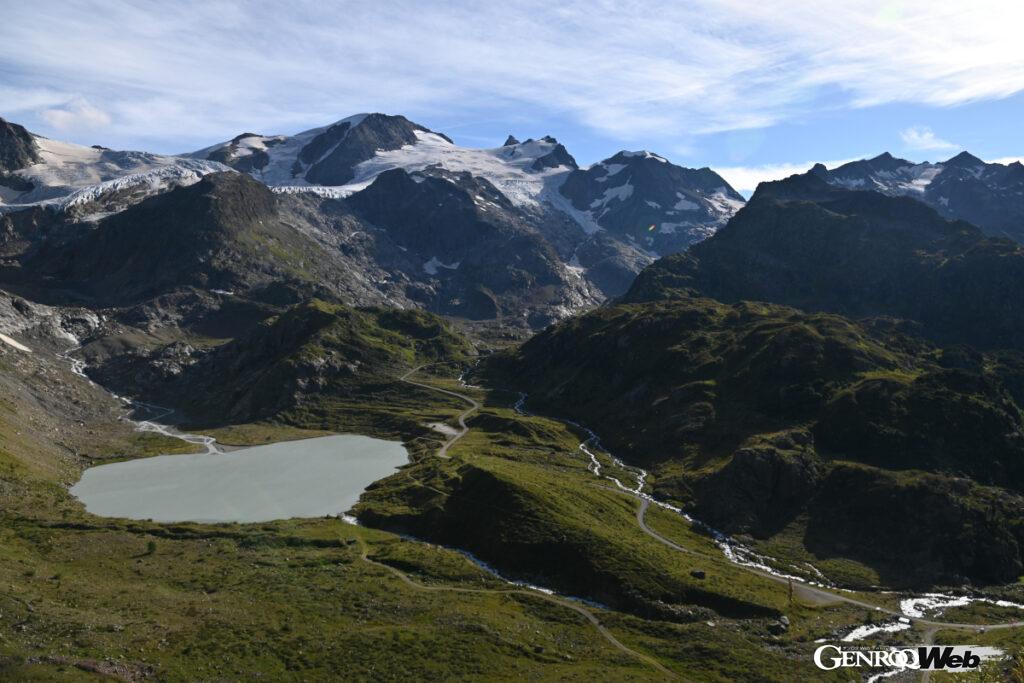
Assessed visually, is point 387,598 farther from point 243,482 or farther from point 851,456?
point 851,456

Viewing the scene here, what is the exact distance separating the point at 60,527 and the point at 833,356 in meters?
175

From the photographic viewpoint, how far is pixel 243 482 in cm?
15600

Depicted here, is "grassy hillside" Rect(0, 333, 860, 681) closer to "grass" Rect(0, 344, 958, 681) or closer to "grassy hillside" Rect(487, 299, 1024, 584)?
"grass" Rect(0, 344, 958, 681)

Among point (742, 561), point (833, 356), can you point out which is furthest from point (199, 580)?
point (833, 356)

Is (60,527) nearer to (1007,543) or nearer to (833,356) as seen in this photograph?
(1007,543)

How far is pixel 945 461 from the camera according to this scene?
147125 millimetres

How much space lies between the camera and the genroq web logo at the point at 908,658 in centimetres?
8506

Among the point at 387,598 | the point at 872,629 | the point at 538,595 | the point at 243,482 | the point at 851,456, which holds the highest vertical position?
the point at 851,456

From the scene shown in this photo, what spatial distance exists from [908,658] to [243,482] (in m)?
127

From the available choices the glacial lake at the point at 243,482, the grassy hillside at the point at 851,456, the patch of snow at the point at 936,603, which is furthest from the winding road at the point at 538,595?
the grassy hillside at the point at 851,456

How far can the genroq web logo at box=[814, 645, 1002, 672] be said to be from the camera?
85062 millimetres

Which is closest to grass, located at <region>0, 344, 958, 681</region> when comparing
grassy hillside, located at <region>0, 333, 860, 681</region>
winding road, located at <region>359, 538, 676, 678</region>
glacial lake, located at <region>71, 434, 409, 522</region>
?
grassy hillside, located at <region>0, 333, 860, 681</region>

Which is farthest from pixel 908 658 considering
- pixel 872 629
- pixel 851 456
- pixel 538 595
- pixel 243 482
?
pixel 243 482

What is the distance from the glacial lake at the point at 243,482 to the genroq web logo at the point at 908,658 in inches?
3349
